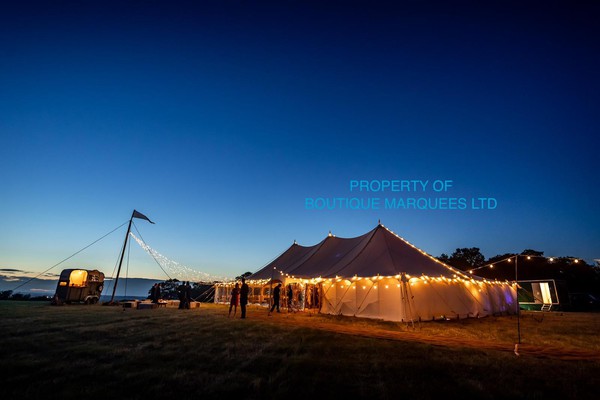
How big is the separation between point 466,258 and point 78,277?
4212 centimetres

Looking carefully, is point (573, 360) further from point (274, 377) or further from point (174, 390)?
point (174, 390)

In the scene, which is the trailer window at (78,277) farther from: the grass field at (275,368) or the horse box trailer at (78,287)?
the grass field at (275,368)


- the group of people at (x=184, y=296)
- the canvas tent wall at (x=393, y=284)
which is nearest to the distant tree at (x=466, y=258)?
the canvas tent wall at (x=393, y=284)

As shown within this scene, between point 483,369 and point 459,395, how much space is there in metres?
1.29

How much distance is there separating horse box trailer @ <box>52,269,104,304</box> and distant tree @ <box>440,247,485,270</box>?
36.7 metres

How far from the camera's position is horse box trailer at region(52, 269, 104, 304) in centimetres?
1409

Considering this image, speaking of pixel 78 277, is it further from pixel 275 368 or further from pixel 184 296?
pixel 275 368

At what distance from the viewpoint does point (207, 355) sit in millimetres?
4074

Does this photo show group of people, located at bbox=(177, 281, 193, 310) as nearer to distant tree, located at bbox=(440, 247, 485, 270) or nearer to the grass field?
the grass field

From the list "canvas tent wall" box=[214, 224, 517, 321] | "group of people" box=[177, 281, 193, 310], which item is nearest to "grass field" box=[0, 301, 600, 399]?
"canvas tent wall" box=[214, 224, 517, 321]

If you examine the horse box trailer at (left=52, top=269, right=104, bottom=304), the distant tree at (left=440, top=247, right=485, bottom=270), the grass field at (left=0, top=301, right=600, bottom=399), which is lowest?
the grass field at (left=0, top=301, right=600, bottom=399)

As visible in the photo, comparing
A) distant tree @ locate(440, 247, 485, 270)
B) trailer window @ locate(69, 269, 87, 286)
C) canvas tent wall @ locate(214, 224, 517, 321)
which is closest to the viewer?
canvas tent wall @ locate(214, 224, 517, 321)

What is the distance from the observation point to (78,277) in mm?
14797

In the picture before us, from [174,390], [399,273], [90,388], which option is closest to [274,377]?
[174,390]
